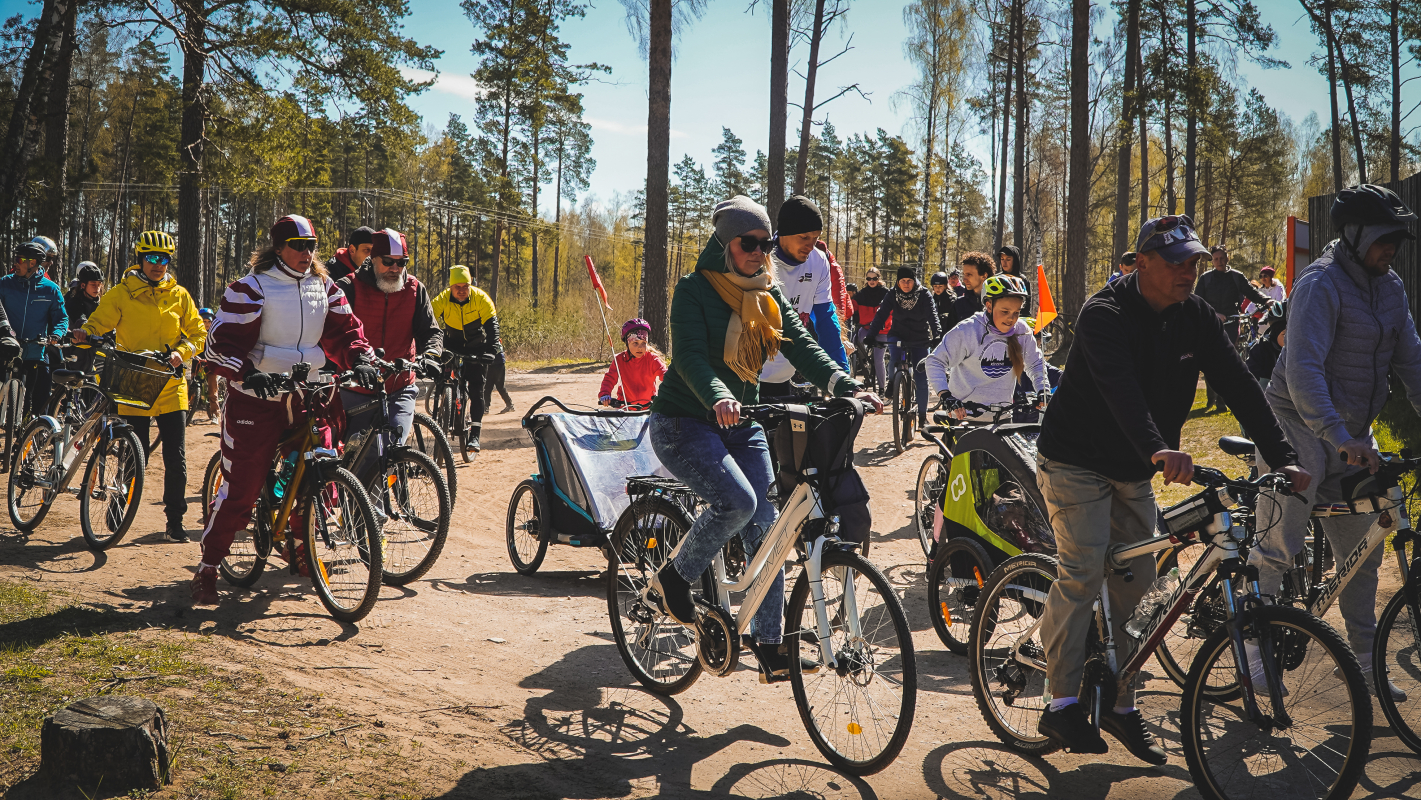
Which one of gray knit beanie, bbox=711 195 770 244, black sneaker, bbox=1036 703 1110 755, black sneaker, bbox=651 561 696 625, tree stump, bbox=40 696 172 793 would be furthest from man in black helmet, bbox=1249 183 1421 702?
tree stump, bbox=40 696 172 793

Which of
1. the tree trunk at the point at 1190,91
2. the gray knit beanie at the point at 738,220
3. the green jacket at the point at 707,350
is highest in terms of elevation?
the tree trunk at the point at 1190,91

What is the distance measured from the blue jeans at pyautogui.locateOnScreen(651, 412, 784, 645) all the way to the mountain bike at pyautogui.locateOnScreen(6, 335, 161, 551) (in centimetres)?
474

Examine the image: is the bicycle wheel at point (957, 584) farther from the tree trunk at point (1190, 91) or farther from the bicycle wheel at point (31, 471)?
the tree trunk at point (1190, 91)

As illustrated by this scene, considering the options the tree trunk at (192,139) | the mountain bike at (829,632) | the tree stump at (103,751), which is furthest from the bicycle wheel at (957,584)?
the tree trunk at (192,139)

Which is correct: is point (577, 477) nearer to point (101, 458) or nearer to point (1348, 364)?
point (101, 458)

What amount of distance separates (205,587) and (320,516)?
0.81 meters

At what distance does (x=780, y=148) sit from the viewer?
742 inches

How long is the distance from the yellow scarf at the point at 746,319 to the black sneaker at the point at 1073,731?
5.86 feet

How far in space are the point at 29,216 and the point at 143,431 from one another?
8.30 m

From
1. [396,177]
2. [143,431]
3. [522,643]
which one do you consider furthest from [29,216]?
[396,177]

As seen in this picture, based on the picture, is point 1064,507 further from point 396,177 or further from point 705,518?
point 396,177

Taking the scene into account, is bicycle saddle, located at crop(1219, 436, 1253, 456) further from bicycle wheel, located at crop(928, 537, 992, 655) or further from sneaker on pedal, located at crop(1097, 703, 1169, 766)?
bicycle wheel, located at crop(928, 537, 992, 655)

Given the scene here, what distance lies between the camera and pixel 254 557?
630 cm

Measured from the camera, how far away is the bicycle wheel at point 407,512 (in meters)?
6.19
